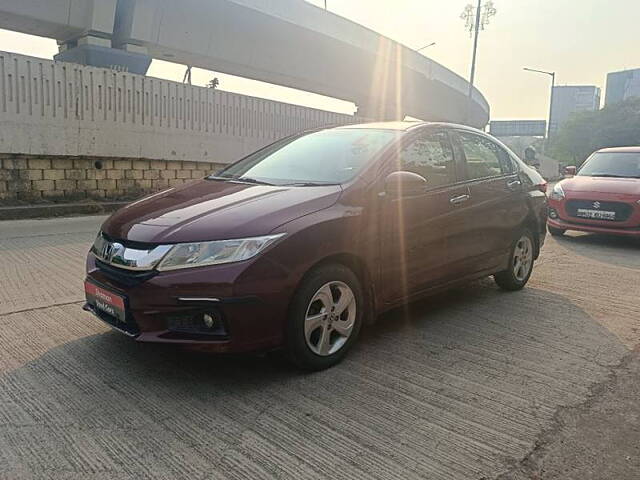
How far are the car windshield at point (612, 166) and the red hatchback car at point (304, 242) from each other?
5.43 m

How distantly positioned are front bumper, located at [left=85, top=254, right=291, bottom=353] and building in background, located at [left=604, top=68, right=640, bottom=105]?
93448mm

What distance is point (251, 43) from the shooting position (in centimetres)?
2130

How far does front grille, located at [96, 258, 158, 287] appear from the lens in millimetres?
2904

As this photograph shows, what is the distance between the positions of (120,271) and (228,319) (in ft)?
2.36

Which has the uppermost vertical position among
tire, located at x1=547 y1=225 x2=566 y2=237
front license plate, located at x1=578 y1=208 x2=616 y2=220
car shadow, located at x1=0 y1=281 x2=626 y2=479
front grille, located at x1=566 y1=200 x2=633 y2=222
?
front grille, located at x1=566 y1=200 x2=633 y2=222

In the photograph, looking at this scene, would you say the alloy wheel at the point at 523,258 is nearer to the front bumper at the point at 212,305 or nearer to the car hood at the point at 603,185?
the front bumper at the point at 212,305

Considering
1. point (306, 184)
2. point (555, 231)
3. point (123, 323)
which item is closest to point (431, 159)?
point (306, 184)

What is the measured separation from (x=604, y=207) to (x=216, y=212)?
716 centimetres

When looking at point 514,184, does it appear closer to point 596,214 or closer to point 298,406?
point 298,406

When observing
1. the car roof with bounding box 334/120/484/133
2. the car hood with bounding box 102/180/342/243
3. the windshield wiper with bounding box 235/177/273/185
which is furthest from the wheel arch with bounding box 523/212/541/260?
the windshield wiper with bounding box 235/177/273/185

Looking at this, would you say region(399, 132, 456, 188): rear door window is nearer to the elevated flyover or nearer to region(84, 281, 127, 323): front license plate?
region(84, 281, 127, 323): front license plate

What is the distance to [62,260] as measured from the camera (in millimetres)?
6266

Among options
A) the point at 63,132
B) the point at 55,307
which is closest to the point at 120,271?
the point at 55,307

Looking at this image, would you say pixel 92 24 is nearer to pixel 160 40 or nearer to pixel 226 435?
pixel 160 40
